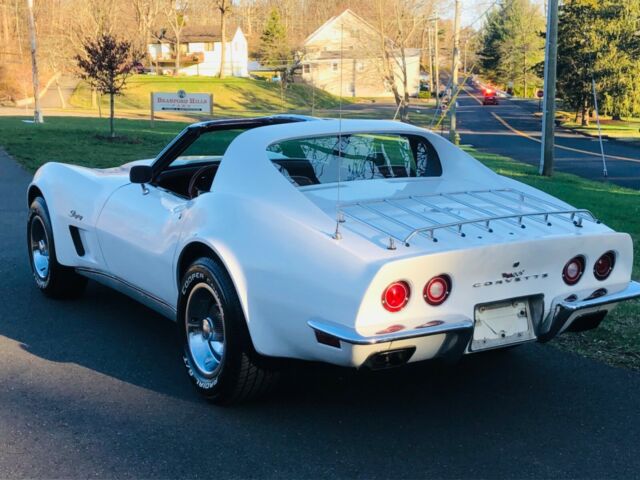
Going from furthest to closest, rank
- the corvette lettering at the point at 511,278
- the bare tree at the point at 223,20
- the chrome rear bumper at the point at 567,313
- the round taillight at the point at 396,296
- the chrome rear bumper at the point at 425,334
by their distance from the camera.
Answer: the bare tree at the point at 223,20 → the chrome rear bumper at the point at 567,313 → the corvette lettering at the point at 511,278 → the round taillight at the point at 396,296 → the chrome rear bumper at the point at 425,334

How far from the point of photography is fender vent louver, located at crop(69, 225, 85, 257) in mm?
5344

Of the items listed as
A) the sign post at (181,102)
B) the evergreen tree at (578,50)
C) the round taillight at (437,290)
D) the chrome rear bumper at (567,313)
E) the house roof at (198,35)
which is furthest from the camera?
the house roof at (198,35)

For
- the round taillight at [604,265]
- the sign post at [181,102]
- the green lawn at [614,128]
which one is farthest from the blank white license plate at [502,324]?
the green lawn at [614,128]

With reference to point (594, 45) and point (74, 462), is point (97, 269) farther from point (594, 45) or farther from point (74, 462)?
point (594, 45)

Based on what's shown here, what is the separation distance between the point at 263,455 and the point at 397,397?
99cm

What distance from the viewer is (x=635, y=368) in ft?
14.7

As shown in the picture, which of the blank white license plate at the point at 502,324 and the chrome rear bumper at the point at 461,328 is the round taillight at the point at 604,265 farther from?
the blank white license plate at the point at 502,324

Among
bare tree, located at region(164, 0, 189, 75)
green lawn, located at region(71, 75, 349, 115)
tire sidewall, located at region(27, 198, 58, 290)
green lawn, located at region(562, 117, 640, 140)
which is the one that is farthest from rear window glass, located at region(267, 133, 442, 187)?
bare tree, located at region(164, 0, 189, 75)

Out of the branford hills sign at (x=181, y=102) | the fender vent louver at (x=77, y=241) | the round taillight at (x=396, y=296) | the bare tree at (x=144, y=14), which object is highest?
the bare tree at (x=144, y=14)

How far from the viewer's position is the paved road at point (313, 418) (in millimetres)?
3229

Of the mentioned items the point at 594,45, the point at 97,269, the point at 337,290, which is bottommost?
the point at 97,269

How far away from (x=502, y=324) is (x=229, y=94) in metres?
61.4

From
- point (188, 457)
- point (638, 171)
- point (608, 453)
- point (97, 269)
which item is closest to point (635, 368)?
point (608, 453)

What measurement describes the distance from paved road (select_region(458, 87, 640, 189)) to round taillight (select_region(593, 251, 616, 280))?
14557 millimetres
